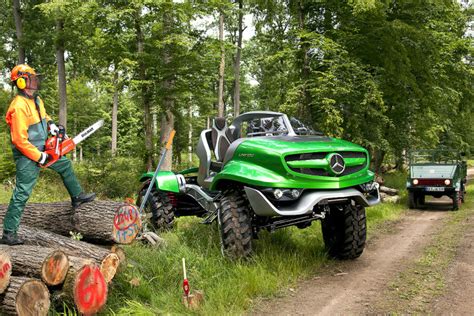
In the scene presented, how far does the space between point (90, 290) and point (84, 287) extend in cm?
7

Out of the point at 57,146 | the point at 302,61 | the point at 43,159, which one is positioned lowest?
the point at 43,159

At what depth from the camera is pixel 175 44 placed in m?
12.2

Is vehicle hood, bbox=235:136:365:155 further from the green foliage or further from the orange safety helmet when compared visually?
the green foliage

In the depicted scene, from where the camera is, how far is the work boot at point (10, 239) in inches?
185

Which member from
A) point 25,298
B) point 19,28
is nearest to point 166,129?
point 19,28

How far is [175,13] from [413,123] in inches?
383

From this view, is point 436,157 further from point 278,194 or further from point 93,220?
point 93,220

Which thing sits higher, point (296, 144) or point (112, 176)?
point (296, 144)

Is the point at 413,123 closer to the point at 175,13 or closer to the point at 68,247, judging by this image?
the point at 175,13

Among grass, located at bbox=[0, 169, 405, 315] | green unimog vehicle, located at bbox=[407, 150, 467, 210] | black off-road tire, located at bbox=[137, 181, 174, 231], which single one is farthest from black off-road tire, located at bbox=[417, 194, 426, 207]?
black off-road tire, located at bbox=[137, 181, 174, 231]

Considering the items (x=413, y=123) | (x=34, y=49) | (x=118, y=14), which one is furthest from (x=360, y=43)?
(x=34, y=49)

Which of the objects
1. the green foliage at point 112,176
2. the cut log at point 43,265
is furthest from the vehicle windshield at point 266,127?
the green foliage at point 112,176

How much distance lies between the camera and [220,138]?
709 centimetres

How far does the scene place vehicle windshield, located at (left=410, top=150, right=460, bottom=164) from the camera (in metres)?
13.8
